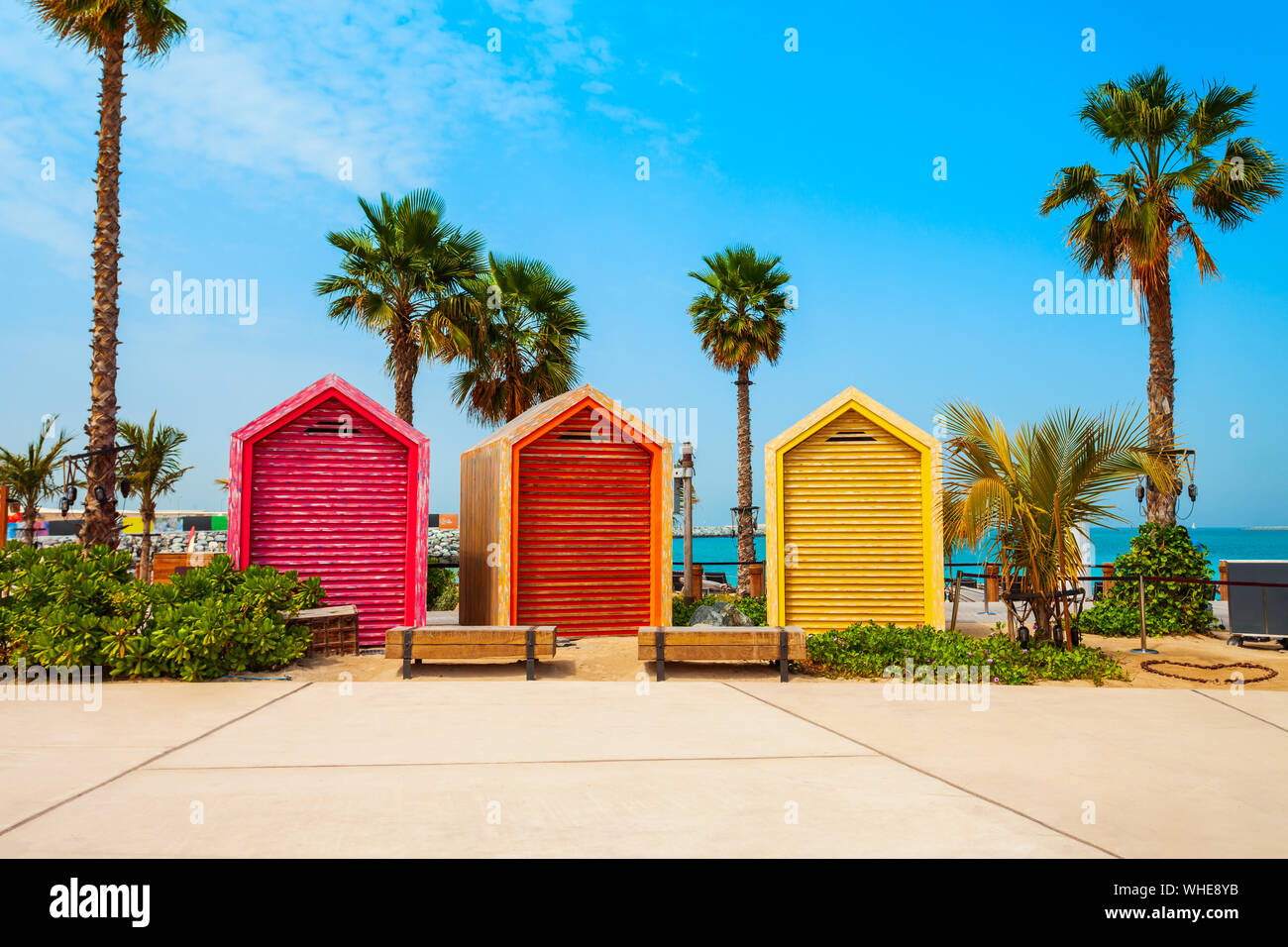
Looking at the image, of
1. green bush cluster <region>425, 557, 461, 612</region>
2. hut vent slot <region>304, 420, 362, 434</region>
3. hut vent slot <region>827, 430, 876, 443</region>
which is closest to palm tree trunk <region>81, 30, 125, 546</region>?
hut vent slot <region>304, 420, 362, 434</region>

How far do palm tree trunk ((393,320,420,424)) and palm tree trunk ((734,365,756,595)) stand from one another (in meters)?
8.65

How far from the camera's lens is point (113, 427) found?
13.6 m

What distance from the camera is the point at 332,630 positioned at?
1157 centimetres

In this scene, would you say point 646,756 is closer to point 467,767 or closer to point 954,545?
point 467,767

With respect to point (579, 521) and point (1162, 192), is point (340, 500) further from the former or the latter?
point (1162, 192)

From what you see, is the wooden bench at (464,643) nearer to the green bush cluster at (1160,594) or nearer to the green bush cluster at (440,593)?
the green bush cluster at (1160,594)

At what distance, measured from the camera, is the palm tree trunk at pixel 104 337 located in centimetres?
1335

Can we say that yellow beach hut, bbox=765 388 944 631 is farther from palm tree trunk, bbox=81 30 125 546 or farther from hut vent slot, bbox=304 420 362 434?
palm tree trunk, bbox=81 30 125 546

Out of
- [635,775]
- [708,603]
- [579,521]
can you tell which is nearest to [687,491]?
[708,603]

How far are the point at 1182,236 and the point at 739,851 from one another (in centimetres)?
1785

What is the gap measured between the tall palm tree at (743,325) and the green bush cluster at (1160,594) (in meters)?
9.07

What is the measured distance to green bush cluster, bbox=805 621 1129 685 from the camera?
33.6 feet
